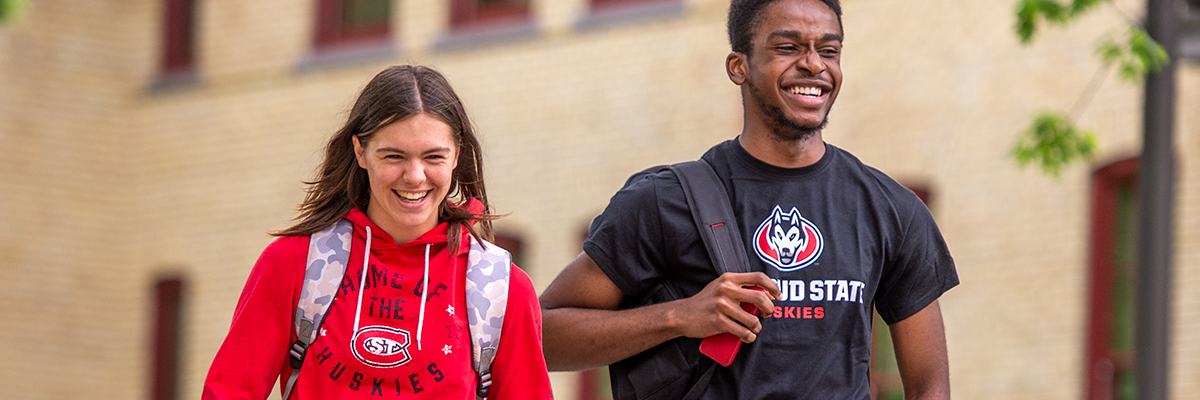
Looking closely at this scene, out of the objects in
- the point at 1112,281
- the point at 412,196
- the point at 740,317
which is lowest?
the point at 1112,281

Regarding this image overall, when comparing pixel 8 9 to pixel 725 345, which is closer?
pixel 725 345

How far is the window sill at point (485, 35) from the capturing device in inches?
565

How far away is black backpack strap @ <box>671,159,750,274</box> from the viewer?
3904 mm

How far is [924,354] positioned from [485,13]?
11.1m

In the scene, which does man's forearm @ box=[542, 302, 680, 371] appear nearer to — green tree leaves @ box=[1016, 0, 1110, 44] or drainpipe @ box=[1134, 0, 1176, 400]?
drainpipe @ box=[1134, 0, 1176, 400]

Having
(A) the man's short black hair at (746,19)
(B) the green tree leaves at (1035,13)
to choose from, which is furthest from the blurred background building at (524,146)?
(A) the man's short black hair at (746,19)

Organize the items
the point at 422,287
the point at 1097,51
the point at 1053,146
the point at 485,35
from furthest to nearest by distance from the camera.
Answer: the point at 485,35
the point at 1053,146
the point at 1097,51
the point at 422,287

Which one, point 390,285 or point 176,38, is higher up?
point 176,38

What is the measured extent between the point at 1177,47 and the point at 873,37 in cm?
488

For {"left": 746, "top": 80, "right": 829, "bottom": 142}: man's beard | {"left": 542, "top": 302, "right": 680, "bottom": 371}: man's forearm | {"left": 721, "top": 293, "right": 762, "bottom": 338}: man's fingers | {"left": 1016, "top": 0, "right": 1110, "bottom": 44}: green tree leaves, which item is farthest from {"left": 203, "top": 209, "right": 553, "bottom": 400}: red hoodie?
{"left": 1016, "top": 0, "right": 1110, "bottom": 44}: green tree leaves

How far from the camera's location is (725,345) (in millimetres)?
3848

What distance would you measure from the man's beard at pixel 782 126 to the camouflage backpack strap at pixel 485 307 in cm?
70

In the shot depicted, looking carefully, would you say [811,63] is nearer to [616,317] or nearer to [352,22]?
[616,317]

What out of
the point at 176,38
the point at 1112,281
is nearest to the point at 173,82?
the point at 176,38
